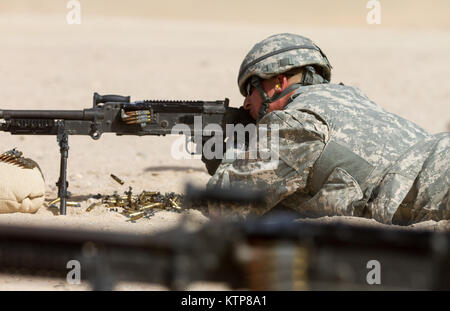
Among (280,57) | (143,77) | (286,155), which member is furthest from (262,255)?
(143,77)

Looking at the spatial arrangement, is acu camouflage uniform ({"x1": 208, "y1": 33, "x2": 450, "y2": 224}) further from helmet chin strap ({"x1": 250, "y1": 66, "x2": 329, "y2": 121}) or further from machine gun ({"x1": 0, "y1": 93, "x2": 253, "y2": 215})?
machine gun ({"x1": 0, "y1": 93, "x2": 253, "y2": 215})

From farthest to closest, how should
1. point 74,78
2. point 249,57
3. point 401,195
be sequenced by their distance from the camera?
point 74,78 < point 249,57 < point 401,195

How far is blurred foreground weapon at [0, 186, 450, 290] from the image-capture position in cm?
206

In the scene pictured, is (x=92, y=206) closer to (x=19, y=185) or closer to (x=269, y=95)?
(x=19, y=185)

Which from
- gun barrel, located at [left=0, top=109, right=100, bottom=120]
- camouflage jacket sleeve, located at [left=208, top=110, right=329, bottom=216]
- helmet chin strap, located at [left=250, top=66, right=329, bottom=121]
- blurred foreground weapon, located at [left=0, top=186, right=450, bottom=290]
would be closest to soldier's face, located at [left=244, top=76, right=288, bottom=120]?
helmet chin strap, located at [left=250, top=66, right=329, bottom=121]

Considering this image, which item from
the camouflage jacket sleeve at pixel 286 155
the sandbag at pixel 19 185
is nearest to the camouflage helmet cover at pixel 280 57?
the camouflage jacket sleeve at pixel 286 155

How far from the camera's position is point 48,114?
20.4ft

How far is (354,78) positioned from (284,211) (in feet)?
43.6

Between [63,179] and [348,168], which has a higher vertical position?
[63,179]

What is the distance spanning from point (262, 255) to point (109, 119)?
4.35 m

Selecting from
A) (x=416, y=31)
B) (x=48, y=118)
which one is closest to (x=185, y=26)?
(x=416, y=31)

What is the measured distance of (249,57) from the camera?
18.8 ft

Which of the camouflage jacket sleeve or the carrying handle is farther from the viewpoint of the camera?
the carrying handle
